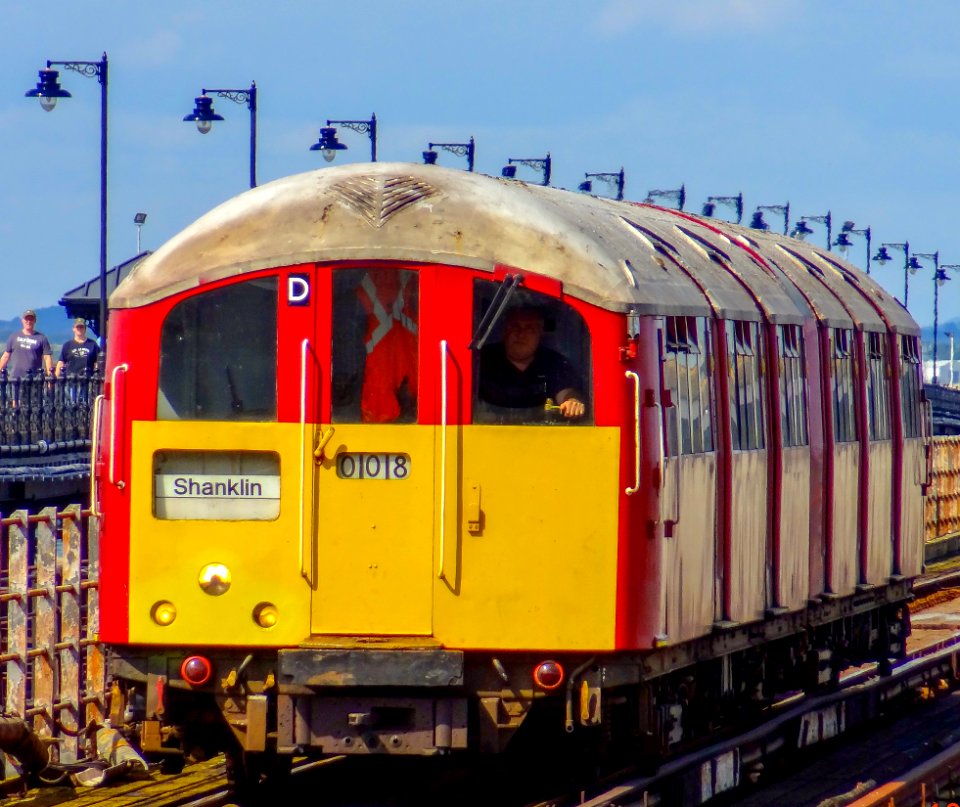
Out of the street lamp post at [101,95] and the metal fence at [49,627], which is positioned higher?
the street lamp post at [101,95]

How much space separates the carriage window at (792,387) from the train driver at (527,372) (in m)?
3.06

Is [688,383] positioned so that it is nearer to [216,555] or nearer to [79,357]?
[216,555]

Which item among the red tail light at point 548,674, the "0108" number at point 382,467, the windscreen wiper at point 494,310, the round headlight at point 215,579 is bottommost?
the red tail light at point 548,674

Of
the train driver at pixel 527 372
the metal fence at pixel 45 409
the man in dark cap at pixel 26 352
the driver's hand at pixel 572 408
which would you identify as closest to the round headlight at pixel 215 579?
the train driver at pixel 527 372

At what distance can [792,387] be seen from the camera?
13688mm

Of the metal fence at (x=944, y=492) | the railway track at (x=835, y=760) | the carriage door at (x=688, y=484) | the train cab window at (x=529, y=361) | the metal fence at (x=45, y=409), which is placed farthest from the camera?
the metal fence at (x=944, y=492)

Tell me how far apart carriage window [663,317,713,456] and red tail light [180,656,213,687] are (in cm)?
248

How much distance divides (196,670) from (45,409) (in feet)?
53.6

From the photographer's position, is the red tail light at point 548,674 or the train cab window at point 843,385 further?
the train cab window at point 843,385

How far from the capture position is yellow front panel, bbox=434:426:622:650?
10.5m

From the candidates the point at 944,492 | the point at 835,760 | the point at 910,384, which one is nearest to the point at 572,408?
the point at 835,760

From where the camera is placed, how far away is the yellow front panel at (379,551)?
34.4ft

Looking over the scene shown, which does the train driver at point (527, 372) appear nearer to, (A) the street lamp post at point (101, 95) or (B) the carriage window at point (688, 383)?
(B) the carriage window at point (688, 383)

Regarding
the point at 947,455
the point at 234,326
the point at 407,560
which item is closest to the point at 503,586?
the point at 407,560
